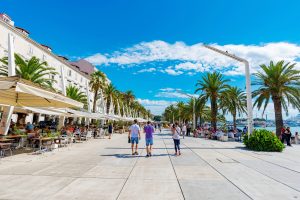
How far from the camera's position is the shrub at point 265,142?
54.4 feet

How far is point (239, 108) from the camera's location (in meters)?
41.3

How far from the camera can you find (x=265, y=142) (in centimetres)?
1662

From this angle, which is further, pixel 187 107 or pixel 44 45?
pixel 187 107

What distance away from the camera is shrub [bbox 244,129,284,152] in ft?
54.4

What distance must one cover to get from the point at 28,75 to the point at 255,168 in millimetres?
22361

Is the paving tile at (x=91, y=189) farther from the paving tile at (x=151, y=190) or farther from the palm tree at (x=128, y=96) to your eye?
the palm tree at (x=128, y=96)

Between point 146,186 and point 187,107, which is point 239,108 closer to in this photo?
point 187,107

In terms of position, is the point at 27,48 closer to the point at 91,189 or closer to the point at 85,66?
the point at 91,189

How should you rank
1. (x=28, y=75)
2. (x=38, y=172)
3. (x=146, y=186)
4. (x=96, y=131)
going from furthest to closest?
(x=96, y=131)
(x=28, y=75)
(x=38, y=172)
(x=146, y=186)

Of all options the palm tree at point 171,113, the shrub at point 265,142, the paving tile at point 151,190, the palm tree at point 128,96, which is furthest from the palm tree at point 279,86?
the palm tree at point 171,113

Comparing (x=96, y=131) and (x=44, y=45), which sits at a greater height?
(x=44, y=45)

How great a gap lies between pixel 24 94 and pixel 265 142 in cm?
1455

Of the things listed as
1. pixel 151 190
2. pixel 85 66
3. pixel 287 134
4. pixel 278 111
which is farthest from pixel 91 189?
pixel 85 66

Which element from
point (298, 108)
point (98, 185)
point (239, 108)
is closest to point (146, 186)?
point (98, 185)
